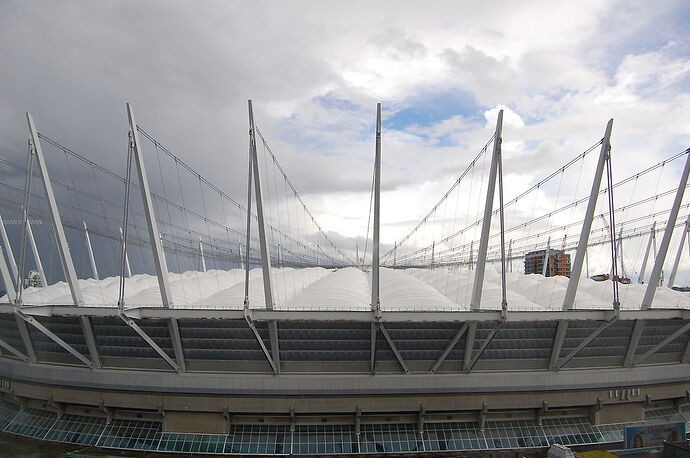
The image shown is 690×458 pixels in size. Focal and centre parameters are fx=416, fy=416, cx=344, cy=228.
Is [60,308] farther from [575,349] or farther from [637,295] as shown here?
[637,295]

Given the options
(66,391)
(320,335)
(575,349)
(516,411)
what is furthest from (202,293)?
(575,349)

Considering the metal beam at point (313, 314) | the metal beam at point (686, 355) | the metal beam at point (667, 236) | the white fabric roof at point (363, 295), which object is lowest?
the metal beam at point (686, 355)

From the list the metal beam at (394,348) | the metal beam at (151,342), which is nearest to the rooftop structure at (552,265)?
the metal beam at (394,348)

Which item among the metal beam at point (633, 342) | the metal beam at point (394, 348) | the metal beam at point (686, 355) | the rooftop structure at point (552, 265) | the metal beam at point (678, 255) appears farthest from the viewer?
the rooftop structure at point (552, 265)

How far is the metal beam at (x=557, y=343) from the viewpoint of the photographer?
25.8 meters

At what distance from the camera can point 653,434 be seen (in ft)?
75.7

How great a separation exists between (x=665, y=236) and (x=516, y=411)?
14708 millimetres

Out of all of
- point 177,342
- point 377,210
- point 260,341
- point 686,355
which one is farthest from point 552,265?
point 177,342

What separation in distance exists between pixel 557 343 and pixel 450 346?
7302 millimetres

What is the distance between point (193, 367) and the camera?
26.5 metres

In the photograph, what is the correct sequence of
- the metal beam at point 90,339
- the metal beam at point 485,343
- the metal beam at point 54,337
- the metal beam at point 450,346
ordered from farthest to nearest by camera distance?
the metal beam at point 90,339, the metal beam at point 450,346, the metal beam at point 54,337, the metal beam at point 485,343

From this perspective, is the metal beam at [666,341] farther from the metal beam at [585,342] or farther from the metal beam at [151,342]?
the metal beam at [151,342]

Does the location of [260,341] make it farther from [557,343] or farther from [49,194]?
[557,343]

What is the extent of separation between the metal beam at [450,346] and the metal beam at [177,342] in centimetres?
1569
